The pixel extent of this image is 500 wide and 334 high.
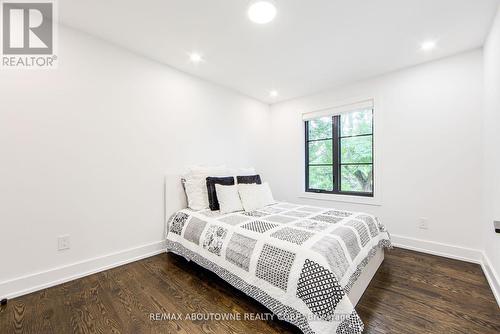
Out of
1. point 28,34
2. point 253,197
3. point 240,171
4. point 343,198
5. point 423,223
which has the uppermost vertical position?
point 28,34

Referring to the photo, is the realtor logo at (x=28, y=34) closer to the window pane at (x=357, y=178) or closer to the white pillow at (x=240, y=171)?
the white pillow at (x=240, y=171)

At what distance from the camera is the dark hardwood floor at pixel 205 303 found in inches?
57.4

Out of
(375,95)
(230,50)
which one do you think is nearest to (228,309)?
(230,50)

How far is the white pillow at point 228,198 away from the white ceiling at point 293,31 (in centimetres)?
164

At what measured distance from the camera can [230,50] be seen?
97.6 inches

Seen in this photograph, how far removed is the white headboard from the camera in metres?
2.72

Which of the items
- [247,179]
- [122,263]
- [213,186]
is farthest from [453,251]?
[122,263]

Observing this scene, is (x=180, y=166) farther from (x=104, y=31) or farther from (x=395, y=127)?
(x=395, y=127)

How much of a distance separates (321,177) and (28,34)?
160 inches

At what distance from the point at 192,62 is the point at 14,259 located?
2645mm

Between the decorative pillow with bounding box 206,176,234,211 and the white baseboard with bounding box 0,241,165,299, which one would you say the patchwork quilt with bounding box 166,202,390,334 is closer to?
the decorative pillow with bounding box 206,176,234,211

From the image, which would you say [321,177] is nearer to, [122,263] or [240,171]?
[240,171]

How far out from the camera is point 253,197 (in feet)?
9.12

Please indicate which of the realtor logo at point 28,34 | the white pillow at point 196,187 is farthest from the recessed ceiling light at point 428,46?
the realtor logo at point 28,34
